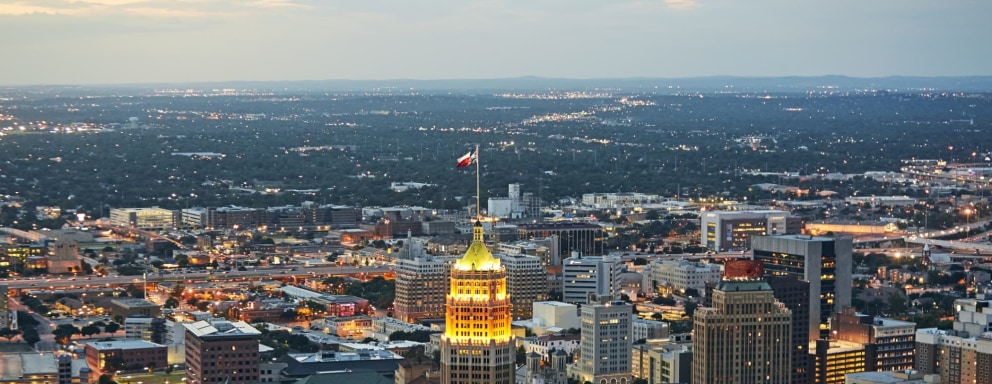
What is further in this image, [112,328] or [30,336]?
[112,328]

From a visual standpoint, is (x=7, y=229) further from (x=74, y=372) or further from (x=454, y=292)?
(x=454, y=292)

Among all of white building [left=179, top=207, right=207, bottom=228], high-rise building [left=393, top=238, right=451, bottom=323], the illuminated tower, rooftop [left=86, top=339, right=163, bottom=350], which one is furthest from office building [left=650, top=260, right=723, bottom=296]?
the illuminated tower

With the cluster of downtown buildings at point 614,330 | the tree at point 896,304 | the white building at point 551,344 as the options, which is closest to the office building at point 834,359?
the cluster of downtown buildings at point 614,330

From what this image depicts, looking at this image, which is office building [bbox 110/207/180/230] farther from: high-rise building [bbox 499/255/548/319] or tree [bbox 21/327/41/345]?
tree [bbox 21/327/41/345]

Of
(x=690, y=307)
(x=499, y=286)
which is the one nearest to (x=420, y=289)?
(x=690, y=307)

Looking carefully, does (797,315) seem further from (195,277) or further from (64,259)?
(64,259)

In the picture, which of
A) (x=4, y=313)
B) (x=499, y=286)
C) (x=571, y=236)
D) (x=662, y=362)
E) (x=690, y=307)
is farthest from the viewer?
(x=571, y=236)
